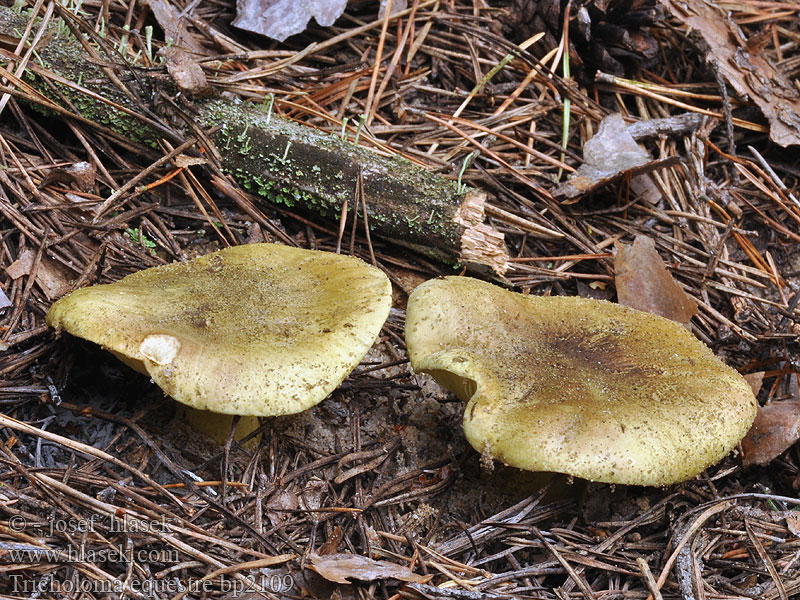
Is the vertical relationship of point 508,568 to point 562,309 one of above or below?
below

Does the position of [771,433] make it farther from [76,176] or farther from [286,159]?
[76,176]

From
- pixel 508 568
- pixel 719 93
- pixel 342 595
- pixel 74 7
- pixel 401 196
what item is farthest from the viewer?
pixel 719 93

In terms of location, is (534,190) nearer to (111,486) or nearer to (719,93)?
(719,93)

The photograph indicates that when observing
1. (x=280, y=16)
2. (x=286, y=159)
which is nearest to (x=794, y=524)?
(x=286, y=159)

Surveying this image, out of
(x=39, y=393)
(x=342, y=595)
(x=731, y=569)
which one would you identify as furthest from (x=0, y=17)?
(x=731, y=569)

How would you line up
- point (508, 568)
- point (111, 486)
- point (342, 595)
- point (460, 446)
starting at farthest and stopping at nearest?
point (460, 446) → point (508, 568) → point (111, 486) → point (342, 595)

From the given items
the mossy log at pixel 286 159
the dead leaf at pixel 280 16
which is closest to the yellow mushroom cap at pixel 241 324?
the mossy log at pixel 286 159

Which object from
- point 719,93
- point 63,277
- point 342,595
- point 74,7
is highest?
point 74,7
